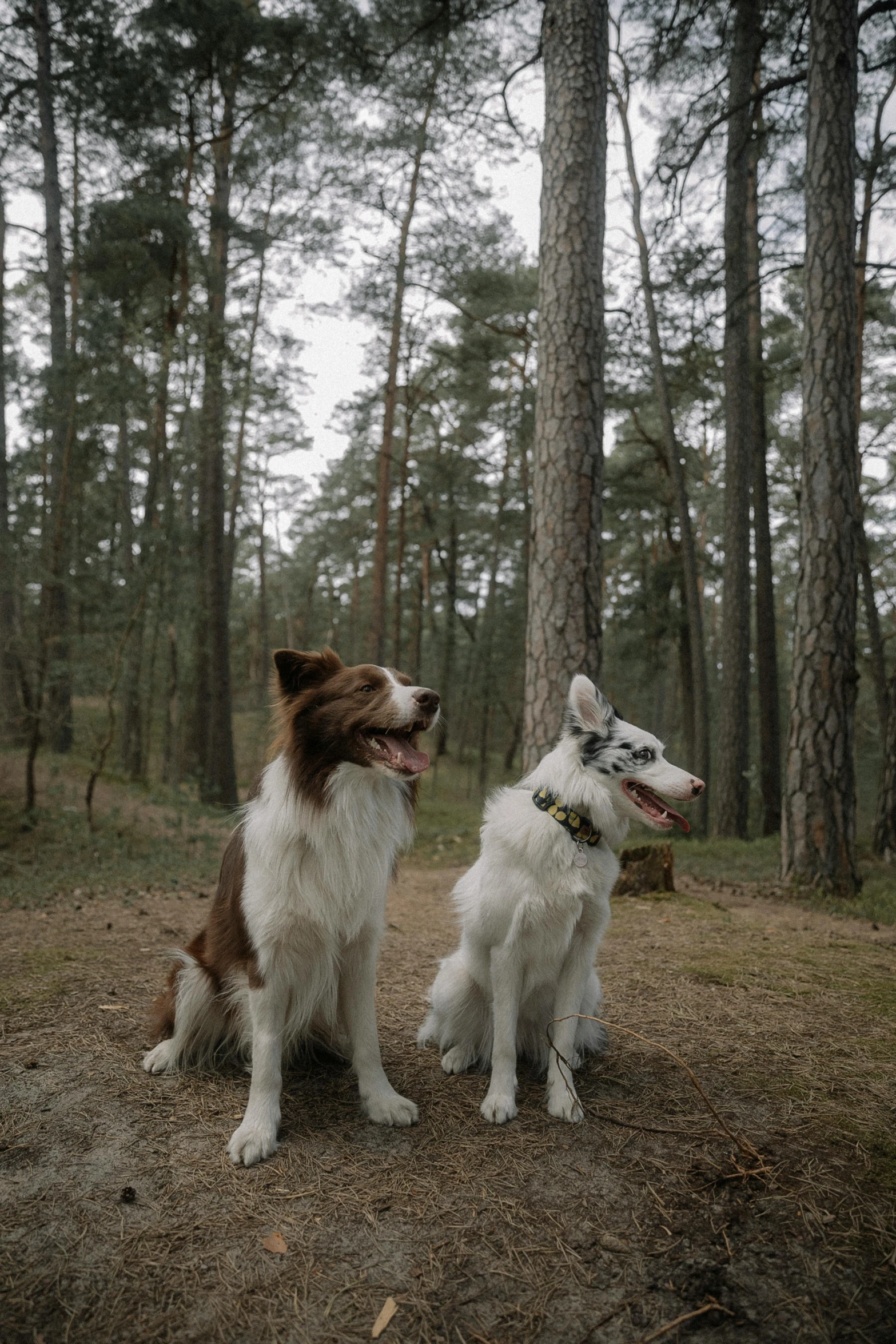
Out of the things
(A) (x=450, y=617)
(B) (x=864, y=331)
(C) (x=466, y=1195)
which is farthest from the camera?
(A) (x=450, y=617)

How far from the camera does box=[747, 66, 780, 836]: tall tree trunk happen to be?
520 inches

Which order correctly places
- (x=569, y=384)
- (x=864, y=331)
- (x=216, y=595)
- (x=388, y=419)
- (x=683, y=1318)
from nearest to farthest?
(x=683, y=1318) < (x=569, y=384) < (x=216, y=595) < (x=864, y=331) < (x=388, y=419)

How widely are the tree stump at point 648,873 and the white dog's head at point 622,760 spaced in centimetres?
400

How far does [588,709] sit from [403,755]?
0.75 metres

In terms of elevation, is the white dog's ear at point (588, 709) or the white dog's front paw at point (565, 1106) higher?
the white dog's ear at point (588, 709)

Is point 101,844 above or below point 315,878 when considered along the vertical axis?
below

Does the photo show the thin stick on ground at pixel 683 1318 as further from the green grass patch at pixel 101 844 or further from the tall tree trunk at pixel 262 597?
the tall tree trunk at pixel 262 597

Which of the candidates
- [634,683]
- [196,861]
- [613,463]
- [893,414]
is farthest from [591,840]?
[634,683]

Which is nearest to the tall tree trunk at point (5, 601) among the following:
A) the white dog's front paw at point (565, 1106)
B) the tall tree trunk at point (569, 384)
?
the tall tree trunk at point (569, 384)

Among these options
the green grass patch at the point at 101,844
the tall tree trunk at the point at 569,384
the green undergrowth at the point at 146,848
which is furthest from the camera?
the green grass patch at the point at 101,844

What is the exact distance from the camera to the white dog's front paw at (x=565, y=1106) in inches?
109

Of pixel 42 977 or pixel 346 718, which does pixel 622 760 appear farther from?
pixel 42 977

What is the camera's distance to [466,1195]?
2332 mm

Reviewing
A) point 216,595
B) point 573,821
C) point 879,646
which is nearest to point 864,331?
point 879,646
